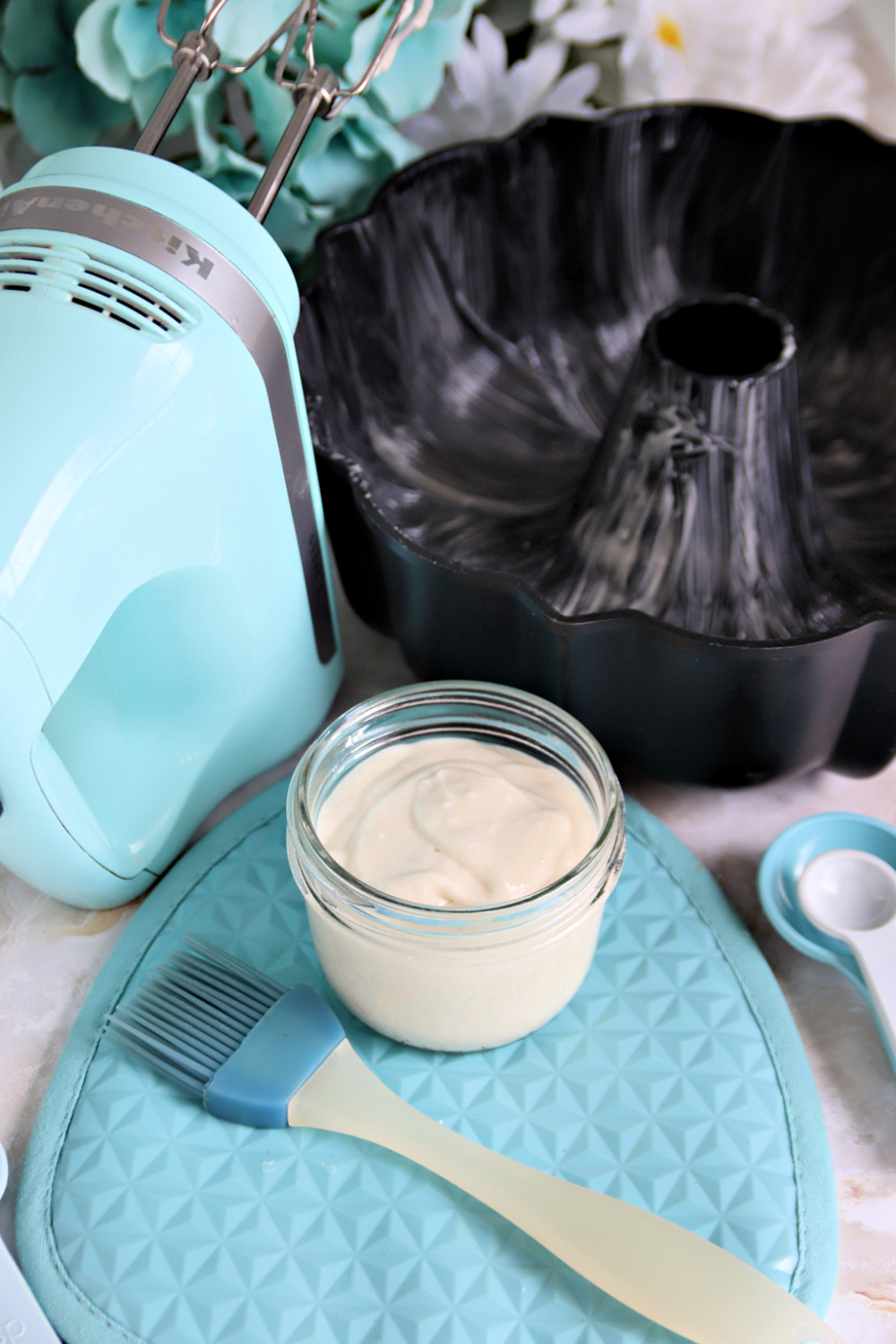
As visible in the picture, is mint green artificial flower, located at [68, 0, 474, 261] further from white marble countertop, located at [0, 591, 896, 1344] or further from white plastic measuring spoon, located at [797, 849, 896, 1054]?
white plastic measuring spoon, located at [797, 849, 896, 1054]

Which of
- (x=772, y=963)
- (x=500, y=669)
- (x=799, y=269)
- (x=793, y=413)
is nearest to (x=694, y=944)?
(x=772, y=963)

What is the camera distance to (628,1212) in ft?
1.21

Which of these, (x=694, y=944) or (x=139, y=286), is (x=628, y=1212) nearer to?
(x=694, y=944)

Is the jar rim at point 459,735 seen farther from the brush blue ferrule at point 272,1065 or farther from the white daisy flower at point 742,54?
the white daisy flower at point 742,54

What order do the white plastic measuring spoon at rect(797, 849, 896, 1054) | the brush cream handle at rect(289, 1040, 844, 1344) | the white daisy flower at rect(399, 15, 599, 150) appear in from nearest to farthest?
the brush cream handle at rect(289, 1040, 844, 1344), the white plastic measuring spoon at rect(797, 849, 896, 1054), the white daisy flower at rect(399, 15, 599, 150)

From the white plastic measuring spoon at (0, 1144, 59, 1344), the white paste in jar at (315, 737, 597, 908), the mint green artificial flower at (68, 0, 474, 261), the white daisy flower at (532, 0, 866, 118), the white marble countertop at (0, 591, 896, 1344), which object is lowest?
the white marble countertop at (0, 591, 896, 1344)

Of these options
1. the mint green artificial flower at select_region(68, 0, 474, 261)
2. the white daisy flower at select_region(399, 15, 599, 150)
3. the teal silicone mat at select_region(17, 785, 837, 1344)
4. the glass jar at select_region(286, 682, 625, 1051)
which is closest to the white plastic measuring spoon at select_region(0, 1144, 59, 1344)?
the teal silicone mat at select_region(17, 785, 837, 1344)

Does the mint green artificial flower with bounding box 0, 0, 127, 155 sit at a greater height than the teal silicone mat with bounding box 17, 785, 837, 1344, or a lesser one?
greater

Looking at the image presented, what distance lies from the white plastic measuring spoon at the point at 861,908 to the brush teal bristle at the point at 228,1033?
202mm

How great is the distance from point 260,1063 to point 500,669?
0.19 m

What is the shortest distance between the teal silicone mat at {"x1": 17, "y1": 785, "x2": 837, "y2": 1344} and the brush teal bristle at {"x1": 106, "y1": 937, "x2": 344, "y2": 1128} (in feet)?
0.05

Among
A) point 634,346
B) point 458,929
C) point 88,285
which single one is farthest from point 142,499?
point 634,346

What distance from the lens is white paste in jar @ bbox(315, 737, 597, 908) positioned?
415 millimetres

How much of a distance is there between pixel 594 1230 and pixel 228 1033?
5.8 inches
